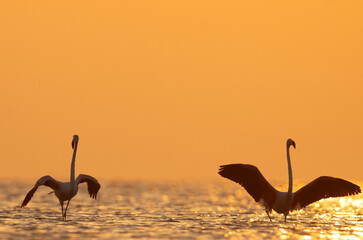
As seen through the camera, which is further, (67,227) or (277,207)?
(277,207)

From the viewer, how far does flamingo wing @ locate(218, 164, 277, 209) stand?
24484 mm

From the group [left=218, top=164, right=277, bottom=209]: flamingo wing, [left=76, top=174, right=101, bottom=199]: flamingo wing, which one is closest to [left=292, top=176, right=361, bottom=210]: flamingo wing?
[left=218, top=164, right=277, bottom=209]: flamingo wing

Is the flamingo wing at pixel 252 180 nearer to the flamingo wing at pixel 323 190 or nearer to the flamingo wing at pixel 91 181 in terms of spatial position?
the flamingo wing at pixel 323 190

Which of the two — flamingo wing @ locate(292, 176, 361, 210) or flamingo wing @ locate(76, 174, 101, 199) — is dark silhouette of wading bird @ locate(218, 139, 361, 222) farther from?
flamingo wing @ locate(76, 174, 101, 199)

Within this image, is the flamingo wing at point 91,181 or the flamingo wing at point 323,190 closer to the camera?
the flamingo wing at point 323,190

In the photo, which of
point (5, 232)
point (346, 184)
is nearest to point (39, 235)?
point (5, 232)

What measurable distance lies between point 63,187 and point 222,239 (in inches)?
293

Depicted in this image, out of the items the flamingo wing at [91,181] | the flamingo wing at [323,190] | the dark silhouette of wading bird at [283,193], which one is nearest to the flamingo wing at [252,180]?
the dark silhouette of wading bird at [283,193]

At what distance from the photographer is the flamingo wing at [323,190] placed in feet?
81.3

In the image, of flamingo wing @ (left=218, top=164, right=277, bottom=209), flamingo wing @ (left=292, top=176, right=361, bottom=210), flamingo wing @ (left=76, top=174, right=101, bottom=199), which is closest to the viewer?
flamingo wing @ (left=218, top=164, right=277, bottom=209)

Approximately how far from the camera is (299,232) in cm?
2316

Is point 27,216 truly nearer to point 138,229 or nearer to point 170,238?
point 138,229

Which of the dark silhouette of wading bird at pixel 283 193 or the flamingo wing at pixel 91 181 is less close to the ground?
the flamingo wing at pixel 91 181

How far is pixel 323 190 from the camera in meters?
25.4
